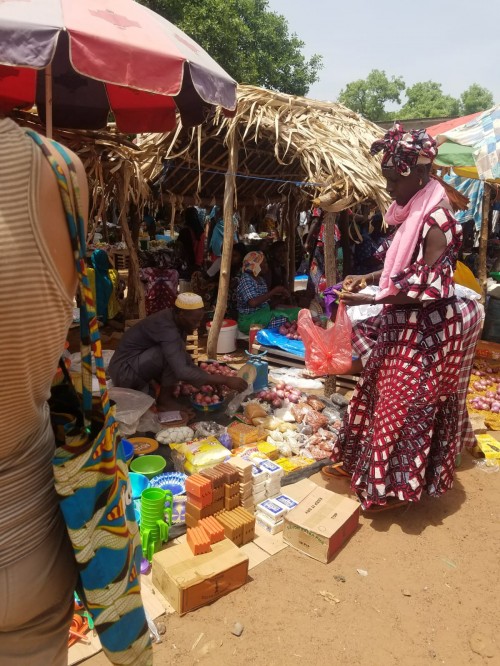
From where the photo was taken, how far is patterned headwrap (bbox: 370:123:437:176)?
2.94m

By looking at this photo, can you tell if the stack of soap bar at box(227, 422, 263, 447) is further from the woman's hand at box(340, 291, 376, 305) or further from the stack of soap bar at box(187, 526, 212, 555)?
the woman's hand at box(340, 291, 376, 305)

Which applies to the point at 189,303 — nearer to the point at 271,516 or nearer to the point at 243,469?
the point at 243,469

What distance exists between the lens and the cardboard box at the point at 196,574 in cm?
244

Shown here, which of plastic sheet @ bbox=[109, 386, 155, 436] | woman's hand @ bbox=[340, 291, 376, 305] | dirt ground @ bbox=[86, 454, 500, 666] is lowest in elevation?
dirt ground @ bbox=[86, 454, 500, 666]

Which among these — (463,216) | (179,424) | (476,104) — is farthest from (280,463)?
(476,104)

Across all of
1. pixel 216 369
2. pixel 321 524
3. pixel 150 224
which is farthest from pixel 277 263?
pixel 150 224

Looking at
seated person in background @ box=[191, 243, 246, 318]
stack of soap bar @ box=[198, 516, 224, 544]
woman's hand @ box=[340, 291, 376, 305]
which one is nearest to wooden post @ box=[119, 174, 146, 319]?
seated person in background @ box=[191, 243, 246, 318]

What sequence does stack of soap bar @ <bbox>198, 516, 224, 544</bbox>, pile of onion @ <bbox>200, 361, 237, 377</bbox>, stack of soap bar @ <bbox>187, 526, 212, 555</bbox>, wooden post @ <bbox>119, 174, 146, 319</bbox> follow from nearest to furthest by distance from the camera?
stack of soap bar @ <bbox>187, 526, 212, 555</bbox> → stack of soap bar @ <bbox>198, 516, 224, 544</bbox> → pile of onion @ <bbox>200, 361, 237, 377</bbox> → wooden post @ <bbox>119, 174, 146, 319</bbox>

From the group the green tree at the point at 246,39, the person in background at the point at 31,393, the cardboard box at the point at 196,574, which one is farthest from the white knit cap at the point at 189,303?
the green tree at the point at 246,39

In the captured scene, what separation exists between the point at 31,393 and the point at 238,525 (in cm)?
237

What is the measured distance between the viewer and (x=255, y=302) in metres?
6.64

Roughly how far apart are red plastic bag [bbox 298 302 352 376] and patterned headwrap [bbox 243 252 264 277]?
8.56 feet

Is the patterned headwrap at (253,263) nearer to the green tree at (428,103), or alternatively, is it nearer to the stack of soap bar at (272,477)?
the stack of soap bar at (272,477)

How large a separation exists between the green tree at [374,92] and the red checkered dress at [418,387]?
149 feet
